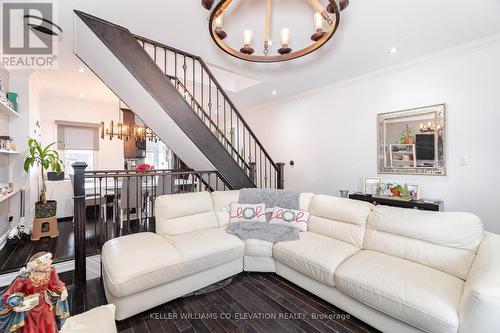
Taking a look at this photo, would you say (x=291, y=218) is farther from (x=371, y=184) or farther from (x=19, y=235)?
(x=19, y=235)

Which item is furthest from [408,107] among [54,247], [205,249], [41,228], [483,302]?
[41,228]

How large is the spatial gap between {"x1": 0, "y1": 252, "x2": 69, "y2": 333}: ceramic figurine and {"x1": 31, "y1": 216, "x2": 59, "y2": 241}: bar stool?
303 cm

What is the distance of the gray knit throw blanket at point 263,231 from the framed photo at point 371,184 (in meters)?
1.82

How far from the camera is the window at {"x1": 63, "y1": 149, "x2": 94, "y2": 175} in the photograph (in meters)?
5.34

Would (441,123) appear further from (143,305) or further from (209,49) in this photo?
(143,305)

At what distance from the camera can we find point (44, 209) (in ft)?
11.2

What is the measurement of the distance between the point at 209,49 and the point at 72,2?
1.50 metres

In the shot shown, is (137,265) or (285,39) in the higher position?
(285,39)

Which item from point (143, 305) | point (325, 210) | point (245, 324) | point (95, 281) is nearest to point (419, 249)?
point (325, 210)

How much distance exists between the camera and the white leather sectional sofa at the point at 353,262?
1491 mm

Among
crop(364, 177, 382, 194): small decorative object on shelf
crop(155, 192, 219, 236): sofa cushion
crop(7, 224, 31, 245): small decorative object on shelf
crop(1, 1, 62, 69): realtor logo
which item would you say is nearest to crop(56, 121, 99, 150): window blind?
crop(1, 1, 62, 69): realtor logo

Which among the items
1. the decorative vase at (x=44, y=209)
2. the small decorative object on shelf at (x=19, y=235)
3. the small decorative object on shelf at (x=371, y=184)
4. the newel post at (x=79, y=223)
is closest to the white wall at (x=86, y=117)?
the decorative vase at (x=44, y=209)

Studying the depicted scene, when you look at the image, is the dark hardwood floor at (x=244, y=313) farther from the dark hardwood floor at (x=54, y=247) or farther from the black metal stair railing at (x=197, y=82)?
the black metal stair railing at (x=197, y=82)

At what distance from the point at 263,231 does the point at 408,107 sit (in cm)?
297
